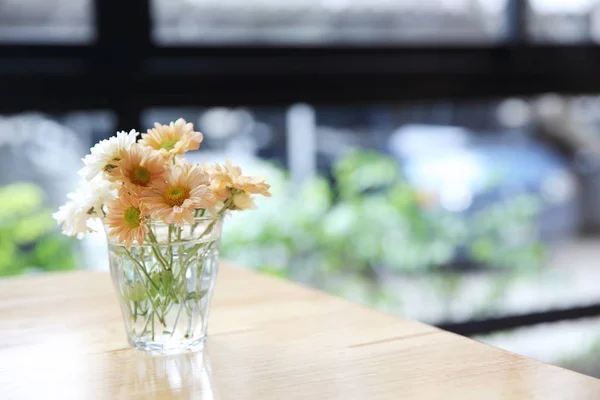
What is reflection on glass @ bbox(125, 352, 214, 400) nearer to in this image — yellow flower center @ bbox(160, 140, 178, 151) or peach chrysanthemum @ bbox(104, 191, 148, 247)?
peach chrysanthemum @ bbox(104, 191, 148, 247)

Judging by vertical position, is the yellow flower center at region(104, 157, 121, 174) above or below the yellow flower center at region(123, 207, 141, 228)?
above

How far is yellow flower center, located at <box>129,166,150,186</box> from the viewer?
2.95 feet

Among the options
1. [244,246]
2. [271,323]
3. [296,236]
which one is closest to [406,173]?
[296,236]

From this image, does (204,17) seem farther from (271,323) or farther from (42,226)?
(271,323)

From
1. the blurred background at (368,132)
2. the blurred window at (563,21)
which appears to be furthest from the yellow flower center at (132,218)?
the blurred window at (563,21)

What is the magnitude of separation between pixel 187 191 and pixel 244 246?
54.9 inches

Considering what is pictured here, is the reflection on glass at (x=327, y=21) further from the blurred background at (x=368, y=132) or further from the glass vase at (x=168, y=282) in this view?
the glass vase at (x=168, y=282)

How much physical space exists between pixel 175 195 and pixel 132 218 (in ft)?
0.19

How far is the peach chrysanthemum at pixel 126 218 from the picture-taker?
0.89 metres

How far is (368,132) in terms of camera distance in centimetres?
238

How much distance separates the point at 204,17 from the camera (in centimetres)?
220

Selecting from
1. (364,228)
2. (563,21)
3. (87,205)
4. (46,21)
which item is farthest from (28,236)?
(563,21)

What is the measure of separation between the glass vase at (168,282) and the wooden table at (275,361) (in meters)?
0.03

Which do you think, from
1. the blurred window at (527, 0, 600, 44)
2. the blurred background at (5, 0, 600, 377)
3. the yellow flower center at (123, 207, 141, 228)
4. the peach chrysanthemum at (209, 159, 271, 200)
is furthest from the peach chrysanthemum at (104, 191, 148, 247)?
the blurred window at (527, 0, 600, 44)
